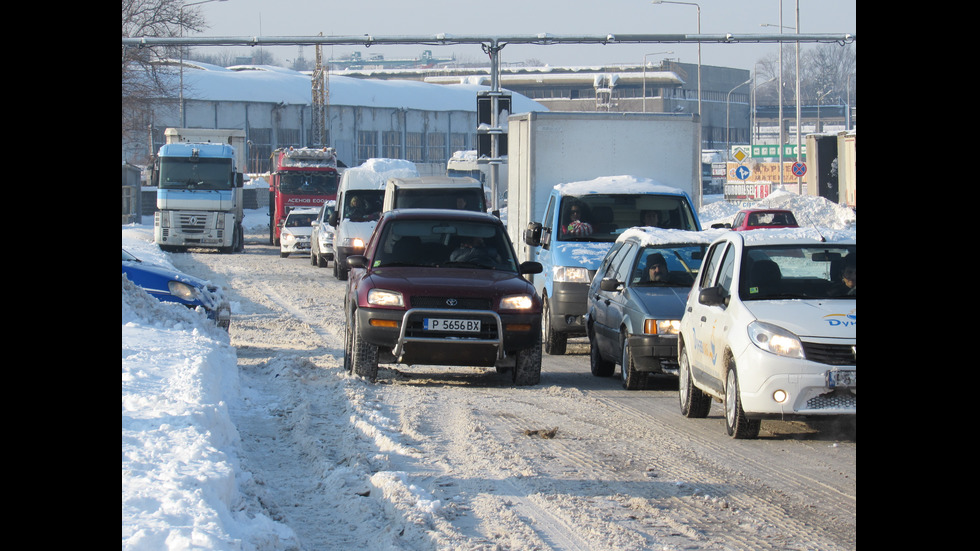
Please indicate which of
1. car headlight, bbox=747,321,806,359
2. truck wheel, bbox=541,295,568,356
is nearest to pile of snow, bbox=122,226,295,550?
car headlight, bbox=747,321,806,359

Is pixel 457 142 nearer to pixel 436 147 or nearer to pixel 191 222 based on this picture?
pixel 436 147

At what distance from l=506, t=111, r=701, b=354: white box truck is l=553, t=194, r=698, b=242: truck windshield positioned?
13 millimetres

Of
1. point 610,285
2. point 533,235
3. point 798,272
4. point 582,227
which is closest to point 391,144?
point 582,227

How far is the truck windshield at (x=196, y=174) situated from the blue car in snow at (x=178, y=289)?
21996 mm

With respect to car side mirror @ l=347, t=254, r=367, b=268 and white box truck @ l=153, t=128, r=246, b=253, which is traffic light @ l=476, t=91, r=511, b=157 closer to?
white box truck @ l=153, t=128, r=246, b=253

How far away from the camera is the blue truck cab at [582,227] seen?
14.5 metres

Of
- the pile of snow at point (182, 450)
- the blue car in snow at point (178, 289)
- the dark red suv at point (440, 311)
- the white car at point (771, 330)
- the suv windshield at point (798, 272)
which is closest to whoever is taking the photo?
the pile of snow at point (182, 450)

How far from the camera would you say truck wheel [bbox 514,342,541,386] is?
A: 1170 centimetres

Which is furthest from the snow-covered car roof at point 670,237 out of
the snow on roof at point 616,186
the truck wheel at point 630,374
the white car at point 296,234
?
the white car at point 296,234

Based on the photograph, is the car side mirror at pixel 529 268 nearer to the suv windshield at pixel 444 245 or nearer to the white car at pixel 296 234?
→ the suv windshield at pixel 444 245
